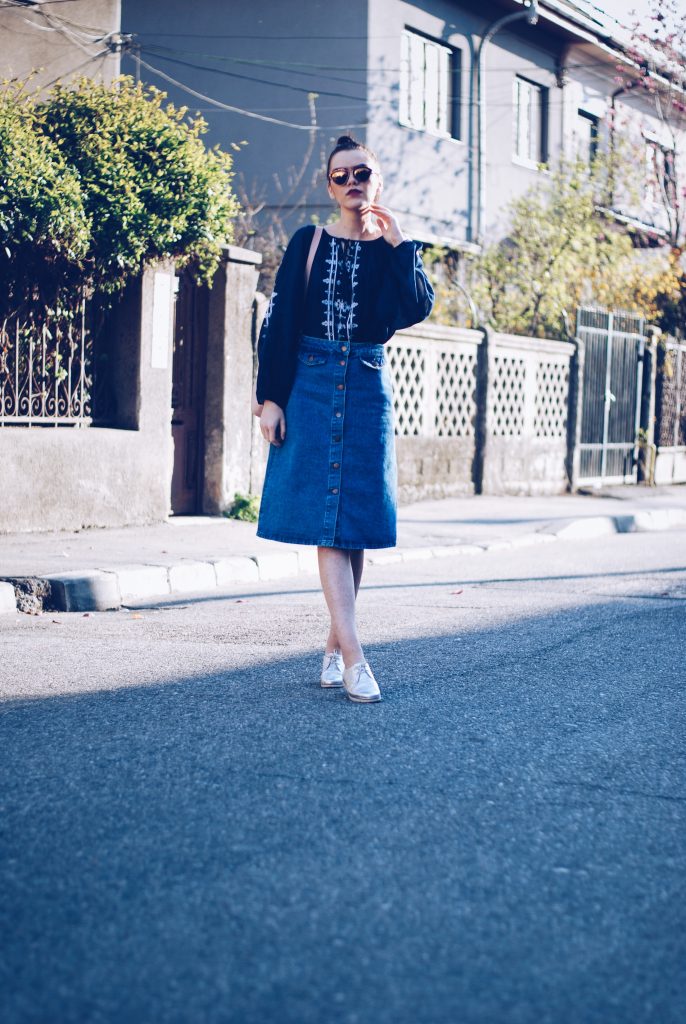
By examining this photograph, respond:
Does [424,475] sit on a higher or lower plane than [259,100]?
lower

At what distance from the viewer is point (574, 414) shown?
17.8m

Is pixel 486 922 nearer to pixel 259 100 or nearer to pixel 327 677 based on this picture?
pixel 327 677

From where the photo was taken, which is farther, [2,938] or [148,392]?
[148,392]

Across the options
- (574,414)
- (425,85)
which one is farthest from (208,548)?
(425,85)

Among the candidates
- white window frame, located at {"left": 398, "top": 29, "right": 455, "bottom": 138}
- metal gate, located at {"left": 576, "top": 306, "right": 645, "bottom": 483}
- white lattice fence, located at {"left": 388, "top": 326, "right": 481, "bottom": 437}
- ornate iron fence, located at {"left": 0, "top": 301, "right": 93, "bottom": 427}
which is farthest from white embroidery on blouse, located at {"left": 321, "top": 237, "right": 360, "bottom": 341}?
white window frame, located at {"left": 398, "top": 29, "right": 455, "bottom": 138}

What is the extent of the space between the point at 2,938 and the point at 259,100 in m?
18.8

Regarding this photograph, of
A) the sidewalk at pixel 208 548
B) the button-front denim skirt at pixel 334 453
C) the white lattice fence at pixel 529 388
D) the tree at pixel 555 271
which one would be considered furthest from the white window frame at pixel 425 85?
the button-front denim skirt at pixel 334 453

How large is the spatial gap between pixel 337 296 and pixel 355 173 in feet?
1.45

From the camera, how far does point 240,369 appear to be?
11578mm

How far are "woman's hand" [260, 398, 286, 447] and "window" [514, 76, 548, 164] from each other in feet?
62.6

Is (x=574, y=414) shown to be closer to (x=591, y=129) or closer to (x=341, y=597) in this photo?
(x=591, y=129)

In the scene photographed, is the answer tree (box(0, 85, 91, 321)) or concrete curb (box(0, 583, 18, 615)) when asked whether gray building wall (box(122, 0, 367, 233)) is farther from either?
concrete curb (box(0, 583, 18, 615))

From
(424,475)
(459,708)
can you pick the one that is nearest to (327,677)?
(459,708)

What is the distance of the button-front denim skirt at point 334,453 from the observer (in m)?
4.77
